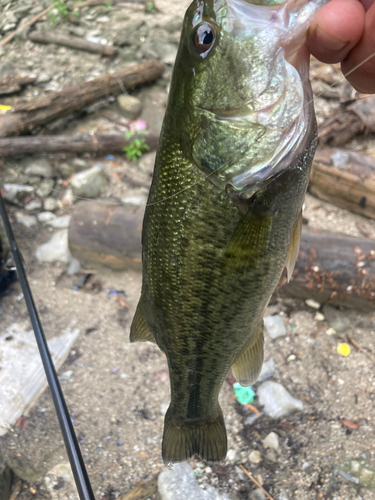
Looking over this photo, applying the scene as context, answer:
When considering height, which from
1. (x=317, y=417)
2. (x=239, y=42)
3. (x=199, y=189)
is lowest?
(x=317, y=417)

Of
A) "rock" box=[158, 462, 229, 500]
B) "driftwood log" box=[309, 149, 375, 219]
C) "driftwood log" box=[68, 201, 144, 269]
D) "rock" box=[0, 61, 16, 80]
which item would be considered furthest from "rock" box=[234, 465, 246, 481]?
"rock" box=[0, 61, 16, 80]

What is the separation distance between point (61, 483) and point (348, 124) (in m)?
4.31

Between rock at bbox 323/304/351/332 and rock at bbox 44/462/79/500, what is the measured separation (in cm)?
220

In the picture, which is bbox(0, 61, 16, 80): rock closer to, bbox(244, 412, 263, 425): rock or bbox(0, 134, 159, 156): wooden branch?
bbox(0, 134, 159, 156): wooden branch

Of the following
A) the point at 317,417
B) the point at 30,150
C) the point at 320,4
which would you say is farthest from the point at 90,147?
the point at 320,4

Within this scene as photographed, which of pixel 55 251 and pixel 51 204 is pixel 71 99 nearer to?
pixel 51 204

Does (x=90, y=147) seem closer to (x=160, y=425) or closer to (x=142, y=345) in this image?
(x=142, y=345)

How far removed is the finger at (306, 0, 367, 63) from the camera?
3.09 ft

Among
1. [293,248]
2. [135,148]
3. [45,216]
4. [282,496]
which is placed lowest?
[45,216]

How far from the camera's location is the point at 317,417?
2621mm

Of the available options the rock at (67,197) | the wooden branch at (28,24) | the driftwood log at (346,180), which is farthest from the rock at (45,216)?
the driftwood log at (346,180)

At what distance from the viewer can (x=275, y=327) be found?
3.09 m

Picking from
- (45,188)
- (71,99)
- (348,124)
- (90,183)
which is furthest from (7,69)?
(348,124)

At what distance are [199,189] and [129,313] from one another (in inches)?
95.4
